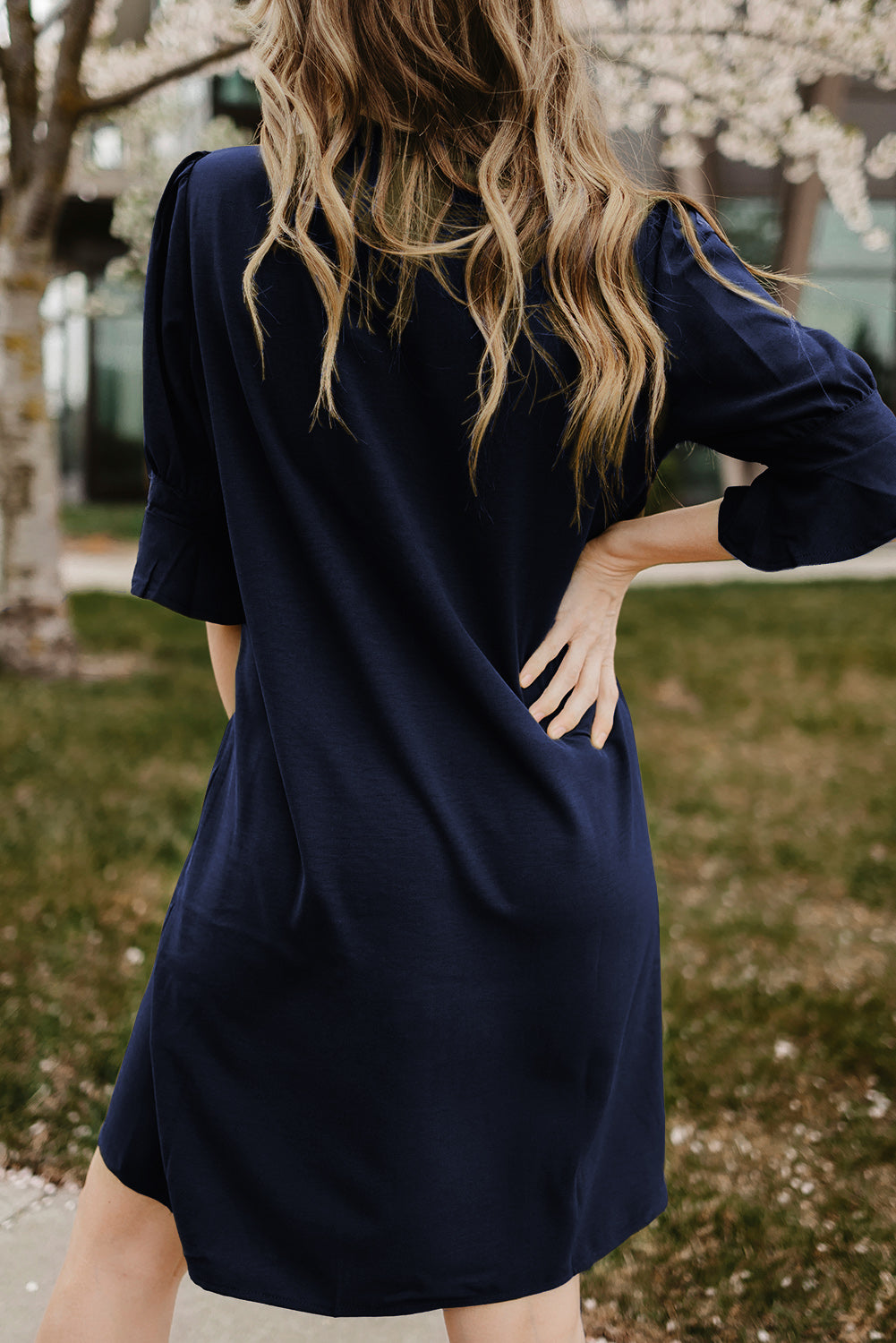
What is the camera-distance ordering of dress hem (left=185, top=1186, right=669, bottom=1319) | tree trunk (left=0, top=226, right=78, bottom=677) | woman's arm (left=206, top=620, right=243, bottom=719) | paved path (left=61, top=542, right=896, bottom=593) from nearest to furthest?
1. dress hem (left=185, top=1186, right=669, bottom=1319)
2. woman's arm (left=206, top=620, right=243, bottom=719)
3. tree trunk (left=0, top=226, right=78, bottom=677)
4. paved path (left=61, top=542, right=896, bottom=593)

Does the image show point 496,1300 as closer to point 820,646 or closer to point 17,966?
point 17,966

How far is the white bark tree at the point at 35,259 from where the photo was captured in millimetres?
5906

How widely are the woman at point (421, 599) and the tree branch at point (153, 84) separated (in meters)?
5.44

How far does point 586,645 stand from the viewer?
131cm

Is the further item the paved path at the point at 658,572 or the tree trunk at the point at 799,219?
the tree trunk at the point at 799,219

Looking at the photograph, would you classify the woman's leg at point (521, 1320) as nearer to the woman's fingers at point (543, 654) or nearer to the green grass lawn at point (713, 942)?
the woman's fingers at point (543, 654)

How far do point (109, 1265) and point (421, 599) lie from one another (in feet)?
Answer: 2.61

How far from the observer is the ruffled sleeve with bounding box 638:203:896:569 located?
1158 millimetres

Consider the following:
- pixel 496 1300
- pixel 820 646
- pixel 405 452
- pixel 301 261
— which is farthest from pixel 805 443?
pixel 820 646

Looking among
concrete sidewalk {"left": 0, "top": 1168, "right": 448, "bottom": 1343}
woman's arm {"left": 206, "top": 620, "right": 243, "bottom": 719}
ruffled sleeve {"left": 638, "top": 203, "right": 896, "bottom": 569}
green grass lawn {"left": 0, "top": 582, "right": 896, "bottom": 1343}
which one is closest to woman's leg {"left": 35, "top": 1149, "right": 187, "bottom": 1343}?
woman's arm {"left": 206, "top": 620, "right": 243, "bottom": 719}

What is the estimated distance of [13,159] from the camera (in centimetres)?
613

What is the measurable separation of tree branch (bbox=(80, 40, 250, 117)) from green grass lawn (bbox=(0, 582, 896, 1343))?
296 cm

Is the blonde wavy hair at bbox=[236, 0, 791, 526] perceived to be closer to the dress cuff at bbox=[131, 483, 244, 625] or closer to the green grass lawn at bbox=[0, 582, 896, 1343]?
the dress cuff at bbox=[131, 483, 244, 625]

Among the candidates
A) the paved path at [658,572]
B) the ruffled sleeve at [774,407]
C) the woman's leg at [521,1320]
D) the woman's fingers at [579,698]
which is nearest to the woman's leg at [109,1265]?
the woman's leg at [521,1320]
